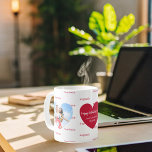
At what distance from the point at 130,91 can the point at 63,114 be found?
0.41 metres

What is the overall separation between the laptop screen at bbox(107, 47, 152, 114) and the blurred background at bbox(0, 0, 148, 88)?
2819 millimetres

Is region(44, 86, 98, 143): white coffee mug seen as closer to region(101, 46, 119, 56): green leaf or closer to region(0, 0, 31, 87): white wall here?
region(101, 46, 119, 56): green leaf

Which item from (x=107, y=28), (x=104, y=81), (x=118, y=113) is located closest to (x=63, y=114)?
(x=118, y=113)

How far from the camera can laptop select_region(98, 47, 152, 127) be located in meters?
Result: 0.70

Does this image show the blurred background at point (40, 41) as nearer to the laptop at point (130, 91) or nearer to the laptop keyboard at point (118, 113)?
the laptop at point (130, 91)

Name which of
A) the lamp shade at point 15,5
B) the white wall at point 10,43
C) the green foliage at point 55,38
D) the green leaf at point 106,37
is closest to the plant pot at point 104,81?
the green leaf at point 106,37

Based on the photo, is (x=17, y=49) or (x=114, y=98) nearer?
(x=114, y=98)

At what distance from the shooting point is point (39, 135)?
593 mm

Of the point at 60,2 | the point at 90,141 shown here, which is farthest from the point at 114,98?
the point at 60,2

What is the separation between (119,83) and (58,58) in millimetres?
3412

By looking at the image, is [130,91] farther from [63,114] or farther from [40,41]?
[40,41]

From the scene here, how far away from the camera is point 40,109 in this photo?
0.91 m

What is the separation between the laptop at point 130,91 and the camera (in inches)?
27.5

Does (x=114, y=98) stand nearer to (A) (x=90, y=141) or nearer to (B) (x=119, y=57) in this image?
(B) (x=119, y=57)
